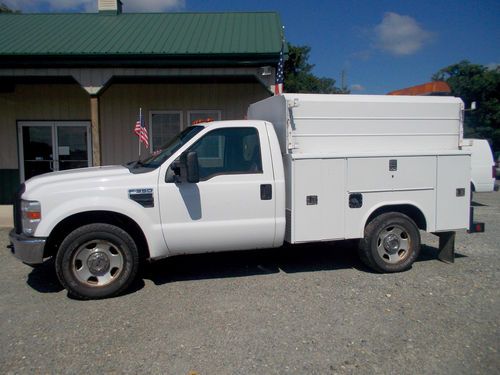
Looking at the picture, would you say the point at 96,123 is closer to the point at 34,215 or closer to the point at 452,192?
the point at 34,215

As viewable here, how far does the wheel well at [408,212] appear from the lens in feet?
18.5

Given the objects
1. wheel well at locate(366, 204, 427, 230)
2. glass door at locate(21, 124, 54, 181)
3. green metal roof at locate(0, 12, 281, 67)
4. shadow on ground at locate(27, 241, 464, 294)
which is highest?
green metal roof at locate(0, 12, 281, 67)

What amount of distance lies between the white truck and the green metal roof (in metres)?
4.30

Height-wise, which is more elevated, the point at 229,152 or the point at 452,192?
the point at 229,152

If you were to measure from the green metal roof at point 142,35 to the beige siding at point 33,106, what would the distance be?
1.61 meters

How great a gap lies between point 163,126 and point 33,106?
369 centimetres

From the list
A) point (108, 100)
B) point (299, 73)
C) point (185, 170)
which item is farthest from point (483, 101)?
point (185, 170)

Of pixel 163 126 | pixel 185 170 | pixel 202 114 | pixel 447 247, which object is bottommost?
pixel 447 247

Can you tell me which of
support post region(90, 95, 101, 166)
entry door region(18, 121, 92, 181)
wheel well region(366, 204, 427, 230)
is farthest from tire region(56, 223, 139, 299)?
entry door region(18, 121, 92, 181)

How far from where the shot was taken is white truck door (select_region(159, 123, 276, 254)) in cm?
489

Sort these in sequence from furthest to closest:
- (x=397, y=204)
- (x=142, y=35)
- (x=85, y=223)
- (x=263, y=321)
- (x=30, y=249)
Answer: (x=142, y=35) < (x=397, y=204) < (x=85, y=223) < (x=30, y=249) < (x=263, y=321)

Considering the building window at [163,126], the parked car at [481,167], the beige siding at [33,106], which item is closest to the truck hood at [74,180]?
the building window at [163,126]

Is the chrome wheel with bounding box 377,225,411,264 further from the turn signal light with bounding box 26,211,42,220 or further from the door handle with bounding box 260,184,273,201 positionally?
the turn signal light with bounding box 26,211,42,220

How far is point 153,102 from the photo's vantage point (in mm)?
11891
